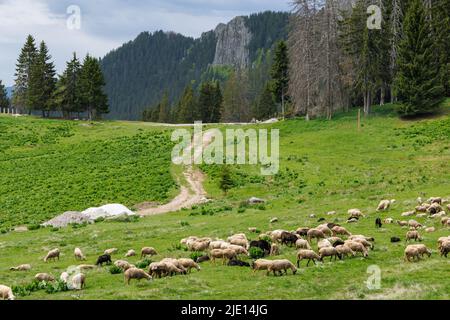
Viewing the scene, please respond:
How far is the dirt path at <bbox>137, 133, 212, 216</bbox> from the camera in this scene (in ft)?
153

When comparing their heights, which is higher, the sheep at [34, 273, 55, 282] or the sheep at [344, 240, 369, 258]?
the sheep at [344, 240, 369, 258]

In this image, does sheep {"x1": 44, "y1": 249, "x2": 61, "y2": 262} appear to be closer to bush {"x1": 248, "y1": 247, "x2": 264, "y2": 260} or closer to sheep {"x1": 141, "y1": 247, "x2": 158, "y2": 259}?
sheep {"x1": 141, "y1": 247, "x2": 158, "y2": 259}

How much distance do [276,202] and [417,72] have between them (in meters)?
41.0

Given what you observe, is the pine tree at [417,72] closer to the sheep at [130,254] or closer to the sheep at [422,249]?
the sheep at [422,249]

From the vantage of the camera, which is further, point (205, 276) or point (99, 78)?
point (99, 78)

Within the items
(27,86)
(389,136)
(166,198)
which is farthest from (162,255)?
(27,86)

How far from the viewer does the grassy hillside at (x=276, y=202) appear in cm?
1744

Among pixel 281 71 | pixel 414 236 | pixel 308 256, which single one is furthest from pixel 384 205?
pixel 281 71

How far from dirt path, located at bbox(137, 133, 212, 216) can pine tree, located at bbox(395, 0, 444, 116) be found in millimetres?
33926

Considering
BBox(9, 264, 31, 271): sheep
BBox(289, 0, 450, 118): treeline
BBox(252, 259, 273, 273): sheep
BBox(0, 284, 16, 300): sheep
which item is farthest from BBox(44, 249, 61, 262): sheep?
BBox(289, 0, 450, 118): treeline

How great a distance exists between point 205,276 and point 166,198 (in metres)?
32.2

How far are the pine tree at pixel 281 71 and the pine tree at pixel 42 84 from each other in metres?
45.8

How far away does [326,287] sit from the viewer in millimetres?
17266
